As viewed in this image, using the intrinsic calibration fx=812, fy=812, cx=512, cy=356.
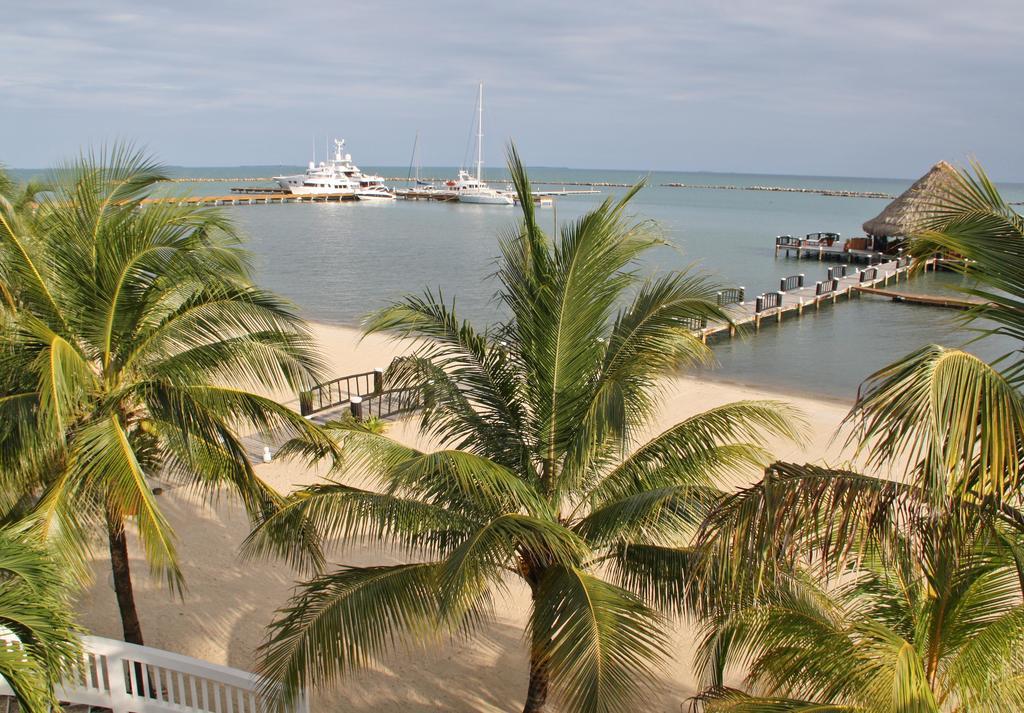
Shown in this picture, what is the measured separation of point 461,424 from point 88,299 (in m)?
3.32

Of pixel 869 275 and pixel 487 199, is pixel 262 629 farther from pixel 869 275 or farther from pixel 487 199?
pixel 487 199

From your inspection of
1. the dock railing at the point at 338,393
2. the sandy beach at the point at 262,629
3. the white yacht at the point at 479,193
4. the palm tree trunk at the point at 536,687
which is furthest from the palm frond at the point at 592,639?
the white yacht at the point at 479,193

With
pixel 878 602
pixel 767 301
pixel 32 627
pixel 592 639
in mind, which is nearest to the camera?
pixel 32 627

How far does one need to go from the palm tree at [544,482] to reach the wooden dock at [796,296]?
63.5ft

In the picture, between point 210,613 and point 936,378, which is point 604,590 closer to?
point 936,378

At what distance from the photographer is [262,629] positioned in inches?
367

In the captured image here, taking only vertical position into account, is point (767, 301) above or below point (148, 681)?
above

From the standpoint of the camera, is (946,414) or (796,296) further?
(796,296)

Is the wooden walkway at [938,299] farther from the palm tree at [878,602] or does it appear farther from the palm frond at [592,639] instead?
the palm frond at [592,639]

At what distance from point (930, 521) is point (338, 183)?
349 feet

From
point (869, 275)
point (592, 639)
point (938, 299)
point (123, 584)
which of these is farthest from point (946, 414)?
point (869, 275)

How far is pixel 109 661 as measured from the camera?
21.7 ft

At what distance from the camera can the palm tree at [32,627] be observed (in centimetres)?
359

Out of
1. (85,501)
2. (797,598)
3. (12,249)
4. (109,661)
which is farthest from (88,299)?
(797,598)
